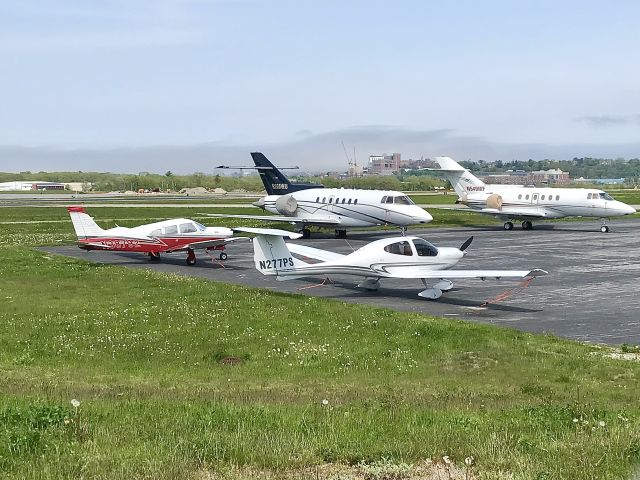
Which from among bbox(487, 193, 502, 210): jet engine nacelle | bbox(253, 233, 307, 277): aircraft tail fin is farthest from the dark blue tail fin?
bbox(253, 233, 307, 277): aircraft tail fin

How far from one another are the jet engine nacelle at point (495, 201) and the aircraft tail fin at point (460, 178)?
358cm

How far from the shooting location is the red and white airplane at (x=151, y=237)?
35.8m

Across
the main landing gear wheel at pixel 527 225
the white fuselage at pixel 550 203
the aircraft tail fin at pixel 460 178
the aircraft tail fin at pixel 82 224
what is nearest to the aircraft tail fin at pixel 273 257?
the aircraft tail fin at pixel 82 224

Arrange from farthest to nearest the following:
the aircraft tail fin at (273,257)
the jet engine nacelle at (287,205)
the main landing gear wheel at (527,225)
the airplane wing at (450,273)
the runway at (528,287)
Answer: the main landing gear wheel at (527,225)
the jet engine nacelle at (287,205)
the aircraft tail fin at (273,257)
the airplane wing at (450,273)
the runway at (528,287)

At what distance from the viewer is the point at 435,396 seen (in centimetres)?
1366

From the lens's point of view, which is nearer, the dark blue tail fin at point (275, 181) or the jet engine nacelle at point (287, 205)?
the jet engine nacelle at point (287, 205)

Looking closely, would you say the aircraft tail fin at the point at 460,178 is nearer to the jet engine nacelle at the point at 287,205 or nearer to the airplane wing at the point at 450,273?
the jet engine nacelle at the point at 287,205

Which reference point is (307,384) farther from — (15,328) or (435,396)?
(15,328)

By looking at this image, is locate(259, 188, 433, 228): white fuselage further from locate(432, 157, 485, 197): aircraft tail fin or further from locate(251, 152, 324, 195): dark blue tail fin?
locate(432, 157, 485, 197): aircraft tail fin

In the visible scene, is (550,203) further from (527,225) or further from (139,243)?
(139,243)

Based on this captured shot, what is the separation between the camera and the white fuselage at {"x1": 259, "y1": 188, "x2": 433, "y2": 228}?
159ft

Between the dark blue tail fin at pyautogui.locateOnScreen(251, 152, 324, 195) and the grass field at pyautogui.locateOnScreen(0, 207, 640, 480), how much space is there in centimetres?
2911

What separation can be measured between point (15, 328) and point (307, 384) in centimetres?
975

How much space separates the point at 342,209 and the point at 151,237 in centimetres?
1734
